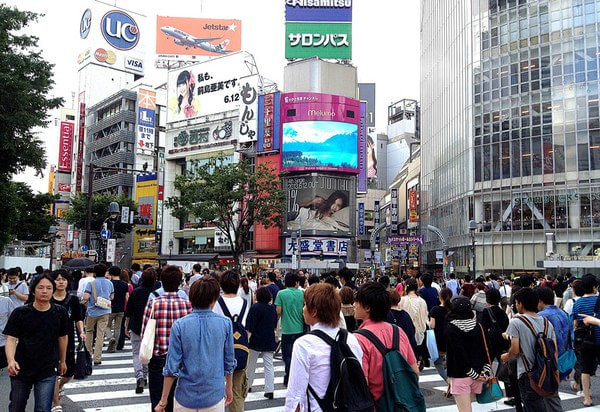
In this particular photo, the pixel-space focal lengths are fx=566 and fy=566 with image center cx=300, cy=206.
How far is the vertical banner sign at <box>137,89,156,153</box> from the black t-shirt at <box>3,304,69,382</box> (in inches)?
2786

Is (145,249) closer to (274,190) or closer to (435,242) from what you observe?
(274,190)

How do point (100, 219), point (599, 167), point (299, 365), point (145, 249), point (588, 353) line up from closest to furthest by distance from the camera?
point (299, 365) → point (588, 353) → point (599, 167) → point (100, 219) → point (145, 249)

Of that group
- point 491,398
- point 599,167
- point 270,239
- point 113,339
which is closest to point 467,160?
point 599,167

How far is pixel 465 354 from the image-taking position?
6133 millimetres

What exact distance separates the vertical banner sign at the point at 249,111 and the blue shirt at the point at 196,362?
53958mm

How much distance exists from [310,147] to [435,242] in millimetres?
15970

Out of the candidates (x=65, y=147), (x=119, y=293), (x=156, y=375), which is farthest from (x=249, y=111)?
(x=156, y=375)

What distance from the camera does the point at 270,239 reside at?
2229 inches

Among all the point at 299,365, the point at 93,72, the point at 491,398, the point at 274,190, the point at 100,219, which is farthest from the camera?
the point at 93,72

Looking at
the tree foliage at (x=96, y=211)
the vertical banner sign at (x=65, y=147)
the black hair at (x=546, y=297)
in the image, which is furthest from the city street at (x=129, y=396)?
the vertical banner sign at (x=65, y=147)

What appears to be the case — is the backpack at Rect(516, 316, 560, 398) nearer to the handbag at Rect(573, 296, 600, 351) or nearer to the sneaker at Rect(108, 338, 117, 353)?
the handbag at Rect(573, 296, 600, 351)

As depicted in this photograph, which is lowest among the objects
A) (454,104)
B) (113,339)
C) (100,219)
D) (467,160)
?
(113,339)

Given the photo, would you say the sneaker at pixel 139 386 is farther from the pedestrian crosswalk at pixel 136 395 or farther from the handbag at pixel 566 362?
the handbag at pixel 566 362

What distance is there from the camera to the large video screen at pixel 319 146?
5378 centimetres
